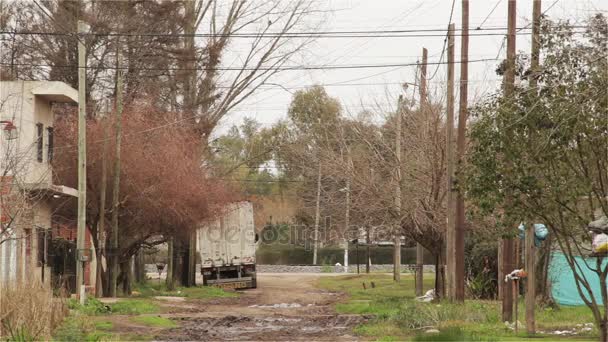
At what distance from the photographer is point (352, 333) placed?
23.6 m

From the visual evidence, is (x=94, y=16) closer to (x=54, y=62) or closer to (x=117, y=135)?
(x=54, y=62)

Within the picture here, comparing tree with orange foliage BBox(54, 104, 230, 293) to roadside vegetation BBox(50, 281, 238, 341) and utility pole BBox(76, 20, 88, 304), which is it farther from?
utility pole BBox(76, 20, 88, 304)

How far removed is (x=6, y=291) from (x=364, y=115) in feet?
65.1

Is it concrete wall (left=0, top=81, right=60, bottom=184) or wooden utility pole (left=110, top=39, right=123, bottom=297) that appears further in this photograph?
wooden utility pole (left=110, top=39, right=123, bottom=297)

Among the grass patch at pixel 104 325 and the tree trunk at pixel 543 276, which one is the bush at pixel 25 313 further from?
the tree trunk at pixel 543 276

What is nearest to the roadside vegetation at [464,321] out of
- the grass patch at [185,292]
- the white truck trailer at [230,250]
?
the grass patch at [185,292]

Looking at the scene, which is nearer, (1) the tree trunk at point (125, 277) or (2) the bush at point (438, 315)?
(2) the bush at point (438, 315)

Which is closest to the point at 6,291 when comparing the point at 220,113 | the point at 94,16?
the point at 94,16

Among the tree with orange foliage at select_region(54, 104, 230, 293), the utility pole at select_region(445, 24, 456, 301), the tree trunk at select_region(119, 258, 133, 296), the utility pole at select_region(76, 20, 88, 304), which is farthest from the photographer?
the tree trunk at select_region(119, 258, 133, 296)

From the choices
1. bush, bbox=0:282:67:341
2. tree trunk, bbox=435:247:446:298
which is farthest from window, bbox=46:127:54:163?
bush, bbox=0:282:67:341

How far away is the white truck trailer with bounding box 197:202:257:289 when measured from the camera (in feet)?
153

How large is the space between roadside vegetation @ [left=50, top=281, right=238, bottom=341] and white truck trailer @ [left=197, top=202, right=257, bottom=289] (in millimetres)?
6133

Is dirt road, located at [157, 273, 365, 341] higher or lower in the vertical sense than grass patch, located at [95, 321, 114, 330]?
lower

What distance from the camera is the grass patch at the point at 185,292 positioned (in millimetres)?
41062
